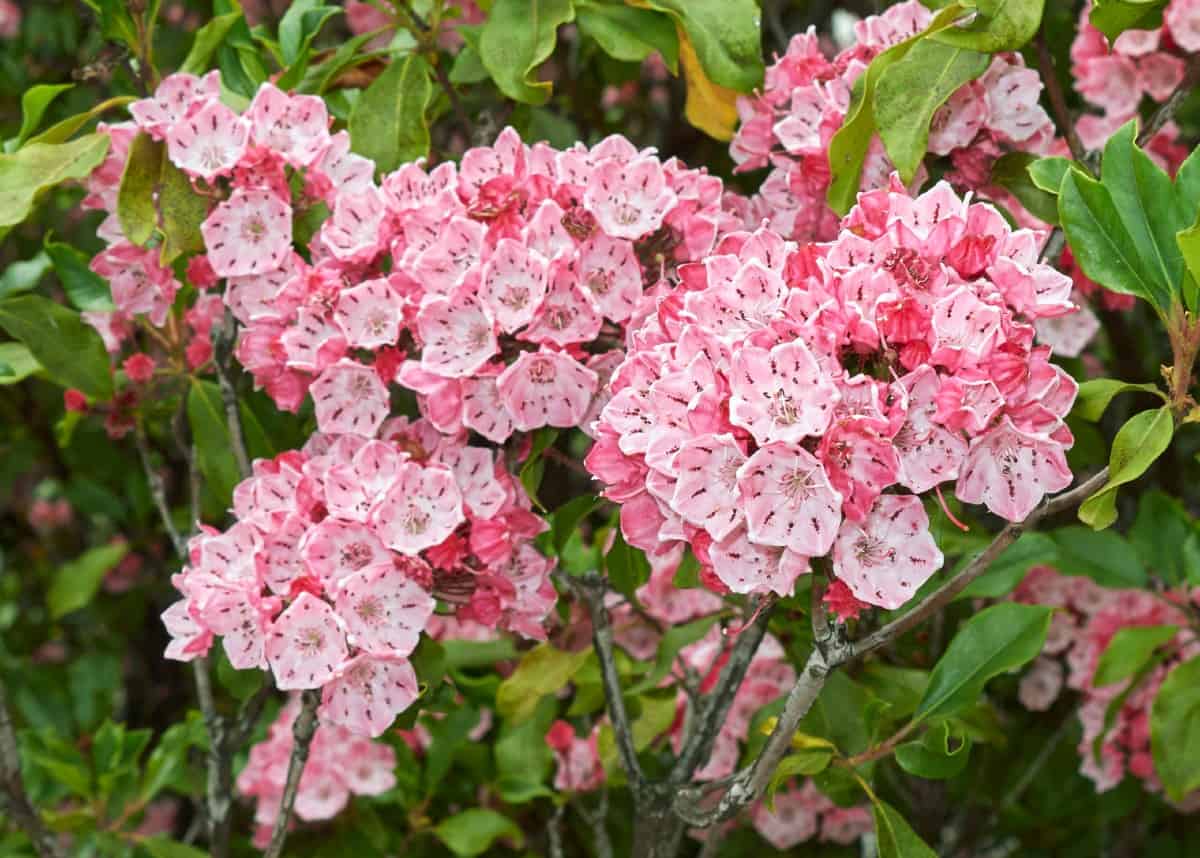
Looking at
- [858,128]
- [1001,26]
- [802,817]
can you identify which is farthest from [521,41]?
[802,817]

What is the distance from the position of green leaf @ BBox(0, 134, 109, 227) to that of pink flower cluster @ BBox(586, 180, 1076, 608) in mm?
723

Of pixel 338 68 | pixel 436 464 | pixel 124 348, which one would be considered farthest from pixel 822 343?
pixel 124 348

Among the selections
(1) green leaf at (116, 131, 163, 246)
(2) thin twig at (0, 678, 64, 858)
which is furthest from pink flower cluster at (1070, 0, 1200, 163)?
(2) thin twig at (0, 678, 64, 858)

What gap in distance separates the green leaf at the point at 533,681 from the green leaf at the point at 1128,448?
2.81 ft

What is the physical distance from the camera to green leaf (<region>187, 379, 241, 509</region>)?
1.78 meters

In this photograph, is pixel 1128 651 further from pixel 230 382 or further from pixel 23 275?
pixel 23 275

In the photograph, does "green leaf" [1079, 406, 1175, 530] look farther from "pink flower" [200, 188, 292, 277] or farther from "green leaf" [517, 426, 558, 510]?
"pink flower" [200, 188, 292, 277]

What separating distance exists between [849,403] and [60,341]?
3.49 ft

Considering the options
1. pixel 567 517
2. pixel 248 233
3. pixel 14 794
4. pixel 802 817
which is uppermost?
pixel 248 233

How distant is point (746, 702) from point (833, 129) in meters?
0.94

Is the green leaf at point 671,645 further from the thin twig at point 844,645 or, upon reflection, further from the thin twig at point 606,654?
the thin twig at point 844,645

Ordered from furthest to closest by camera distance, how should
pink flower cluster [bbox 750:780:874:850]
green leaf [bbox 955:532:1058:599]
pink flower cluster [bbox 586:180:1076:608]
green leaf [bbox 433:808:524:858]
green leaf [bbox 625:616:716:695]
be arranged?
pink flower cluster [bbox 750:780:874:850]
green leaf [bbox 433:808:524:858]
green leaf [bbox 625:616:716:695]
green leaf [bbox 955:532:1058:599]
pink flower cluster [bbox 586:180:1076:608]

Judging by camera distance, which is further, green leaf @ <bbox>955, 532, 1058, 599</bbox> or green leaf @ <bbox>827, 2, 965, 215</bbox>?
green leaf @ <bbox>955, 532, 1058, 599</bbox>

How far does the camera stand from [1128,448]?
1134mm
